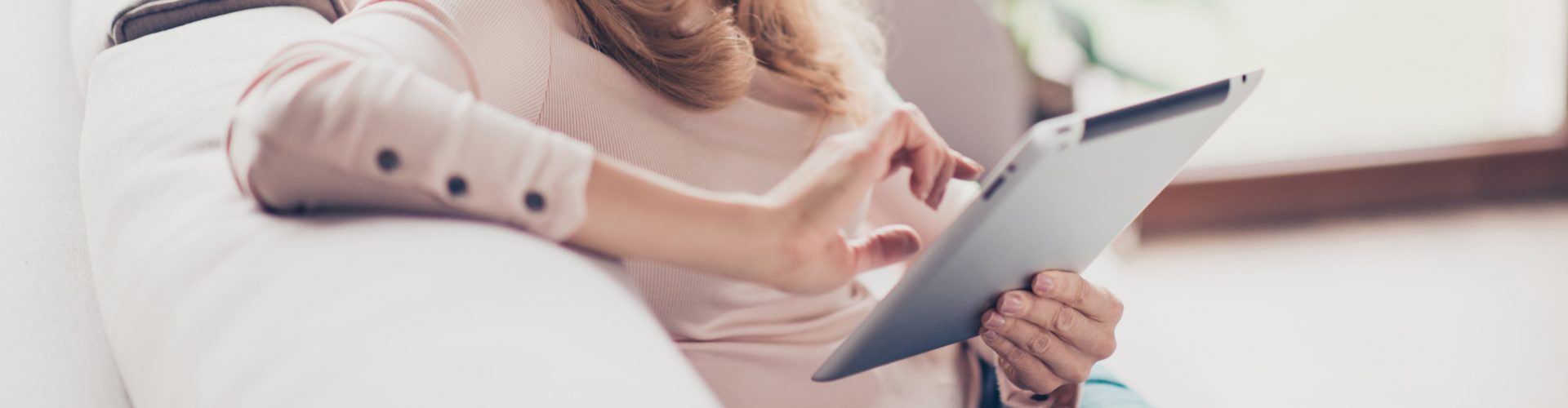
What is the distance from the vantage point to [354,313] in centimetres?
43

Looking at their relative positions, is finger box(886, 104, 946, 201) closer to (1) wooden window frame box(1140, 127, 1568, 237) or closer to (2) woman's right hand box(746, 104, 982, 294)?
(2) woman's right hand box(746, 104, 982, 294)

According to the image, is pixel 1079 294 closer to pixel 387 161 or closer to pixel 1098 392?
pixel 1098 392

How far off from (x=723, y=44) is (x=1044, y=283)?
0.34 meters

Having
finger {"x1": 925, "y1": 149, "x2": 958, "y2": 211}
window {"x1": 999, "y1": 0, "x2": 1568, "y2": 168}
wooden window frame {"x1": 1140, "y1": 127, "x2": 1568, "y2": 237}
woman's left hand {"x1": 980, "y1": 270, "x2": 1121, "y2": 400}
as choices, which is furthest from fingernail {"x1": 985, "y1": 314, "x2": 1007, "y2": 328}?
wooden window frame {"x1": 1140, "y1": 127, "x2": 1568, "y2": 237}

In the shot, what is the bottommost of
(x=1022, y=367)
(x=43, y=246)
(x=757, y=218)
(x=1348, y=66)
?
(x=43, y=246)

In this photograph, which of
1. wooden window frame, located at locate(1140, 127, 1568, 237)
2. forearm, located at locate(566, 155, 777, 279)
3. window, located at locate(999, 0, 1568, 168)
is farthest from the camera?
wooden window frame, located at locate(1140, 127, 1568, 237)

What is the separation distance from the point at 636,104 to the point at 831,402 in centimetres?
29

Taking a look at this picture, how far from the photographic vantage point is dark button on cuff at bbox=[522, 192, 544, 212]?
0.49 m

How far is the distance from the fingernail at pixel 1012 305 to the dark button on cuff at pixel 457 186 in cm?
39

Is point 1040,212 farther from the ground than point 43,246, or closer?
farther from the ground

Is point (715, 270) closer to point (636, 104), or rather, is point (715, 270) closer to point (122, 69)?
point (636, 104)

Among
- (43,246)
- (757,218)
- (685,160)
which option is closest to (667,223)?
(757,218)

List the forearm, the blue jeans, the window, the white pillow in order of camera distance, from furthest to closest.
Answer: the window < the blue jeans < the forearm < the white pillow

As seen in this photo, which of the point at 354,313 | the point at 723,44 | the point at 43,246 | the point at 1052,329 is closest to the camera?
the point at 354,313
